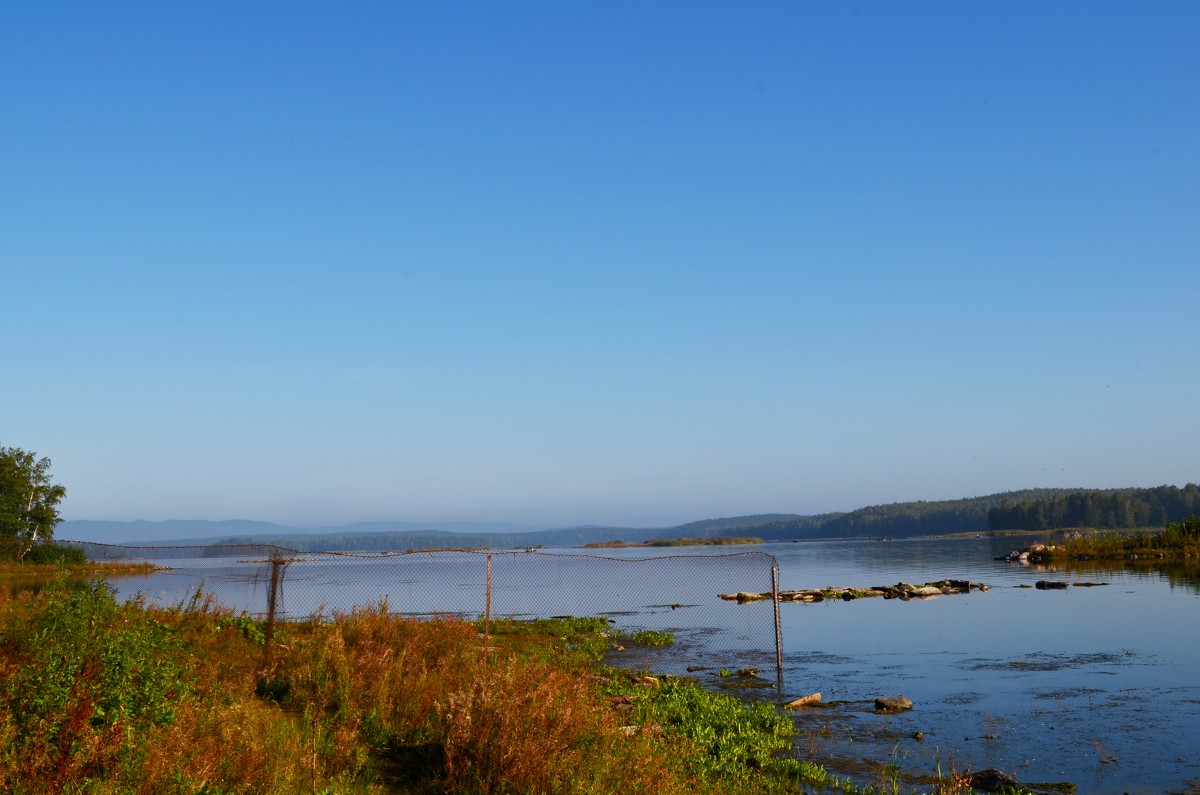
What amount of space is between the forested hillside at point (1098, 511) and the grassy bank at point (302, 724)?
592 feet

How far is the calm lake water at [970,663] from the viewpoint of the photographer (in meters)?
14.1

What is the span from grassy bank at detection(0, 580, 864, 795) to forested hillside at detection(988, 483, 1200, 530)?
592 feet

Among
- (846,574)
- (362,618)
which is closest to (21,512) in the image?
(846,574)

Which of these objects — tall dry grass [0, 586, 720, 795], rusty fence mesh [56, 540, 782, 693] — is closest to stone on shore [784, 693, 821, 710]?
rusty fence mesh [56, 540, 782, 693]

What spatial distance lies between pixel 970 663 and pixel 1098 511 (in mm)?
178165

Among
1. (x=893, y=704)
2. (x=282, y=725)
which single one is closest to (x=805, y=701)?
(x=893, y=704)

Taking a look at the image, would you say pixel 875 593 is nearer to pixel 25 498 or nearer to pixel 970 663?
pixel 970 663

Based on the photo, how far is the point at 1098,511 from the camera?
179 metres

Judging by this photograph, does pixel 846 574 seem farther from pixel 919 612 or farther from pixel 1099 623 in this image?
pixel 1099 623

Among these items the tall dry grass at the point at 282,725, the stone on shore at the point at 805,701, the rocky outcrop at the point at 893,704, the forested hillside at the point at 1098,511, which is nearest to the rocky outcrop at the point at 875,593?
the stone on shore at the point at 805,701

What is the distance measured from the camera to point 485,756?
10.1 metres

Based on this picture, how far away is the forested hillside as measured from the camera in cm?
17525

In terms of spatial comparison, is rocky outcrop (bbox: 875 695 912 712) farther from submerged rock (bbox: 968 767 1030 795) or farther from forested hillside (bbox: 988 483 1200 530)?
forested hillside (bbox: 988 483 1200 530)

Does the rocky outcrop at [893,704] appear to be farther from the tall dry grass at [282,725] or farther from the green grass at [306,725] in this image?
the tall dry grass at [282,725]
